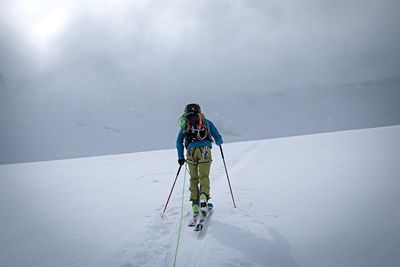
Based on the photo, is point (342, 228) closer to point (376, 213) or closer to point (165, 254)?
point (376, 213)

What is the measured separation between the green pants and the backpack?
0.27 metres

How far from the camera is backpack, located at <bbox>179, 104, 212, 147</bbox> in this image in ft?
20.2

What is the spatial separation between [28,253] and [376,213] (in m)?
6.69

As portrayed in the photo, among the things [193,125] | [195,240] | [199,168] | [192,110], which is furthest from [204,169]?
[195,240]

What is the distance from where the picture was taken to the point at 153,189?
9.77m

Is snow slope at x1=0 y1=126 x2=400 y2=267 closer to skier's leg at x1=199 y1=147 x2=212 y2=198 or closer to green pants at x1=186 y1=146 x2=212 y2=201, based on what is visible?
green pants at x1=186 y1=146 x2=212 y2=201

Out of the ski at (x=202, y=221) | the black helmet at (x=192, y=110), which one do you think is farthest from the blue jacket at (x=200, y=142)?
the ski at (x=202, y=221)

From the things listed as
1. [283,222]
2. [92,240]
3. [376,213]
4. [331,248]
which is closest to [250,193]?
[283,222]

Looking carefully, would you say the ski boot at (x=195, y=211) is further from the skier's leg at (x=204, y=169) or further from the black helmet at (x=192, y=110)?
the black helmet at (x=192, y=110)

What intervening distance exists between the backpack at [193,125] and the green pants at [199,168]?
0.88ft

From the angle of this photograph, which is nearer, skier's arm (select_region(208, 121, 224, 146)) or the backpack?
the backpack

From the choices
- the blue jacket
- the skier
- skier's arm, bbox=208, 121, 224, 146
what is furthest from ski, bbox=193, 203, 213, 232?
skier's arm, bbox=208, 121, 224, 146

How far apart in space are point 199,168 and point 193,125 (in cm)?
104

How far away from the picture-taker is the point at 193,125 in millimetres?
6262
